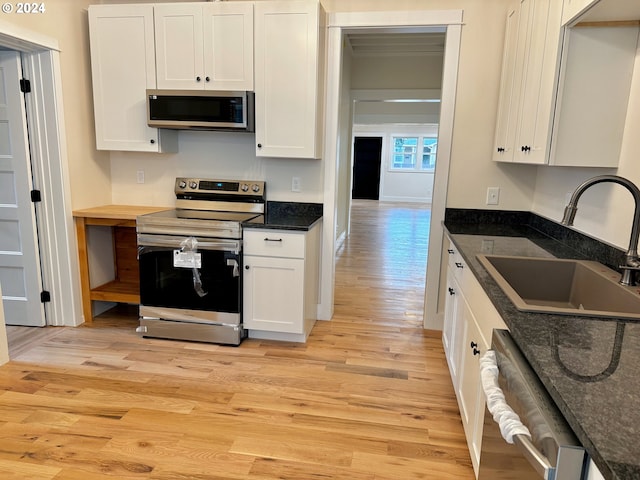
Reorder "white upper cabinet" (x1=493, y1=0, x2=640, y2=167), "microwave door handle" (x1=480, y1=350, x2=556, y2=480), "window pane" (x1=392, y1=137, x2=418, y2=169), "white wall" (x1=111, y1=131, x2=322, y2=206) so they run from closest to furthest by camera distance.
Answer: "microwave door handle" (x1=480, y1=350, x2=556, y2=480)
"white upper cabinet" (x1=493, y1=0, x2=640, y2=167)
"white wall" (x1=111, y1=131, x2=322, y2=206)
"window pane" (x1=392, y1=137, x2=418, y2=169)

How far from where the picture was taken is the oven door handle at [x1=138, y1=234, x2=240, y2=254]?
2.90 meters

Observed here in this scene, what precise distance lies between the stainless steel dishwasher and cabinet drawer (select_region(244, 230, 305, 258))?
1.70 metres

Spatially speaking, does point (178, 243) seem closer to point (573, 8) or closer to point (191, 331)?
point (191, 331)

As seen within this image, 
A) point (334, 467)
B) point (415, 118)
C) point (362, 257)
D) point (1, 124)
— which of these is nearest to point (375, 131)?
point (415, 118)

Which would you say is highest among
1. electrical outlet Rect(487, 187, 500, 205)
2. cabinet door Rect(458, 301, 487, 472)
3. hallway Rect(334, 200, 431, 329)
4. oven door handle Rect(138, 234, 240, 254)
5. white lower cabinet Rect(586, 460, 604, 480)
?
electrical outlet Rect(487, 187, 500, 205)

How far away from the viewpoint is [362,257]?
19.1 ft

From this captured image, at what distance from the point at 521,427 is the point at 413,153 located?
1264 cm

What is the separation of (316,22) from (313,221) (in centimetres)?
134

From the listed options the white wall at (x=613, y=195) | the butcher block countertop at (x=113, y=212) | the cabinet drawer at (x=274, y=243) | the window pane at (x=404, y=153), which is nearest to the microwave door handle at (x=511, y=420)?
the white wall at (x=613, y=195)

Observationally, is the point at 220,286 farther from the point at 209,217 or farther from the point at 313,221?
the point at 313,221

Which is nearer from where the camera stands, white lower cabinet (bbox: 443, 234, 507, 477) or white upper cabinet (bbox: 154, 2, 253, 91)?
white lower cabinet (bbox: 443, 234, 507, 477)

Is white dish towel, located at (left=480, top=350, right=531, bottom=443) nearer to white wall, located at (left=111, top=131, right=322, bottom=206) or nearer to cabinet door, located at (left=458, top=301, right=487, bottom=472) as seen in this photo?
cabinet door, located at (left=458, top=301, right=487, bottom=472)

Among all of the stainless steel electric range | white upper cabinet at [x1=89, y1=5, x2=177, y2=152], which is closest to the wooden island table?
the stainless steel electric range

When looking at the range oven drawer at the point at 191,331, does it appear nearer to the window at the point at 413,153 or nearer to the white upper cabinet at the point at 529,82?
the white upper cabinet at the point at 529,82
